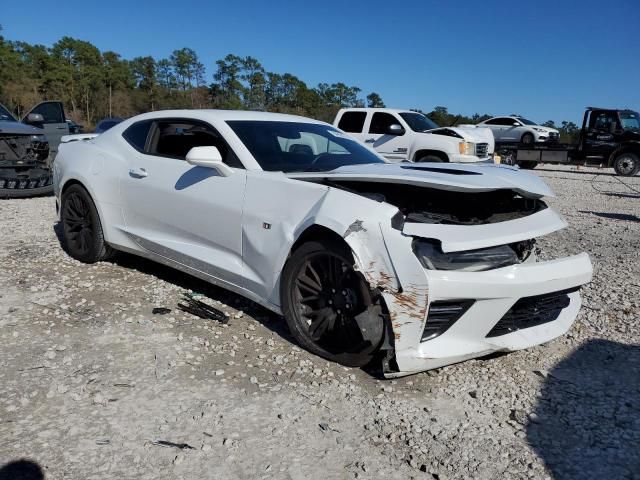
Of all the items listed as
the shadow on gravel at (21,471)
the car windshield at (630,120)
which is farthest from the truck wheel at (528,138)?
the shadow on gravel at (21,471)

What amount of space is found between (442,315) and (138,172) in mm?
2827

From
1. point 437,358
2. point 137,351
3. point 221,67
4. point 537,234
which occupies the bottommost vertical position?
point 137,351

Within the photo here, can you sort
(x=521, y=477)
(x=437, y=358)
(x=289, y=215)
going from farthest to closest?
(x=289, y=215), (x=437, y=358), (x=521, y=477)

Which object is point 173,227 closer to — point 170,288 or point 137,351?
point 170,288

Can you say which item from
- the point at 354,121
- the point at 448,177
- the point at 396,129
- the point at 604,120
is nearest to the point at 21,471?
the point at 448,177

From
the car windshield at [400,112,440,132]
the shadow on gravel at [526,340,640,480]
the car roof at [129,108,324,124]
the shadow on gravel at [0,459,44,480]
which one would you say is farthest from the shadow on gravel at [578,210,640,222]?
the shadow on gravel at [0,459,44,480]

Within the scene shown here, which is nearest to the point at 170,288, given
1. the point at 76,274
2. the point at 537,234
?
the point at 76,274

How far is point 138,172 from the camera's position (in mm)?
4430

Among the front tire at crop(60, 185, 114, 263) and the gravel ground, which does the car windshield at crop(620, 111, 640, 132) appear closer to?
the gravel ground

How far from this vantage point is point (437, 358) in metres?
2.83

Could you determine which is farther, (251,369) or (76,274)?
(76,274)

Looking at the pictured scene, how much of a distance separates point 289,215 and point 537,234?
4.79ft

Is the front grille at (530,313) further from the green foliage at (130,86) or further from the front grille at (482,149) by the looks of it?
the green foliage at (130,86)

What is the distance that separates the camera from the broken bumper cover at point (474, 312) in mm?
2764
